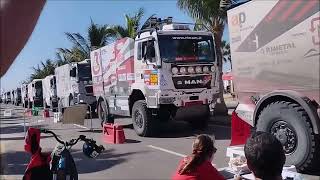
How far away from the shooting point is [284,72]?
20.0ft

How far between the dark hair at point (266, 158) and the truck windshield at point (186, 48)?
933 cm

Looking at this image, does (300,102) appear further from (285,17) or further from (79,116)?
(79,116)

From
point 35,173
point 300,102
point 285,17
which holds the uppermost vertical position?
point 285,17

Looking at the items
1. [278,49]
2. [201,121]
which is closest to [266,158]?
[278,49]

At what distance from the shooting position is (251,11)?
21.5 feet

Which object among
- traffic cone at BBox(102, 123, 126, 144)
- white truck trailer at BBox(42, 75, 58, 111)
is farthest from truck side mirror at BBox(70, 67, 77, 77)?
traffic cone at BBox(102, 123, 126, 144)

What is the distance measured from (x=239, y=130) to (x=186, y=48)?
225 inches

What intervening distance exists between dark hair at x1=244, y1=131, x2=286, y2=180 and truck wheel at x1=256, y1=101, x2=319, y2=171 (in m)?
3.48

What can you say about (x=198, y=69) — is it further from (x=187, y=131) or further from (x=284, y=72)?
(x=284, y=72)

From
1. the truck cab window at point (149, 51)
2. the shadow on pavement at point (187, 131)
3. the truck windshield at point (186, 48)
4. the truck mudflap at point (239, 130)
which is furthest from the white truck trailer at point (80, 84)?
the truck mudflap at point (239, 130)

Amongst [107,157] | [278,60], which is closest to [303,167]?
[278,60]

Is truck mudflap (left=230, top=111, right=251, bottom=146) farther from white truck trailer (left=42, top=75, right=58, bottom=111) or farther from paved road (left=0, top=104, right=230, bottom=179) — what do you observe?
white truck trailer (left=42, top=75, right=58, bottom=111)

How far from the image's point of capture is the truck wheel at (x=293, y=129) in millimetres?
5895

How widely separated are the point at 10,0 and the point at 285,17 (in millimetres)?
5384
